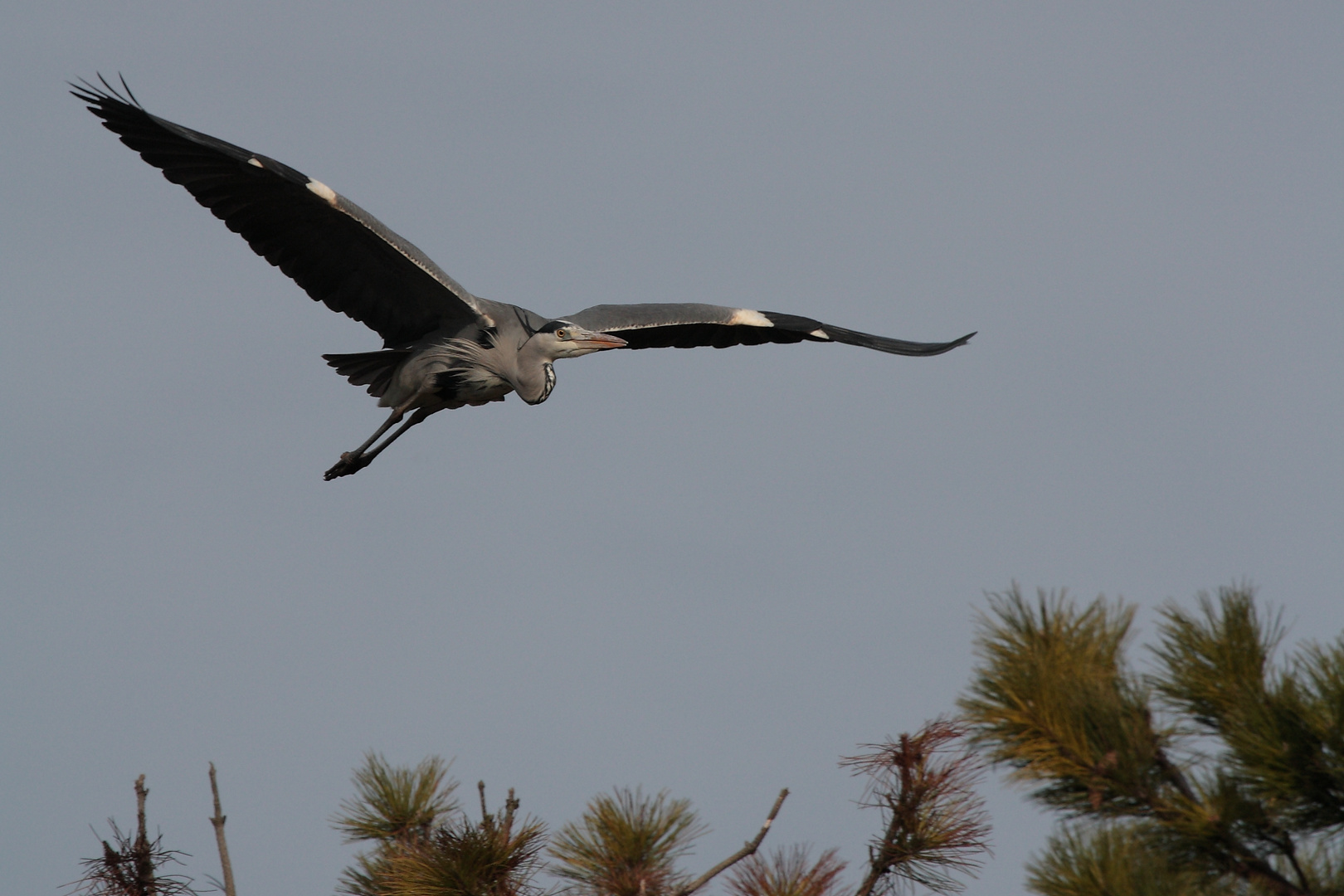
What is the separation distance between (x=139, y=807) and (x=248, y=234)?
5.18 m

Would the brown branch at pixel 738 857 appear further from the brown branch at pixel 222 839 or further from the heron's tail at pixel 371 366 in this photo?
the heron's tail at pixel 371 366

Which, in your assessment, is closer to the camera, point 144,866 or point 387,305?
point 144,866

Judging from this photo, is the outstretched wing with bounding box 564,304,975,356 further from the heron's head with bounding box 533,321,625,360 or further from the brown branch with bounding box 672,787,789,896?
the brown branch with bounding box 672,787,789,896

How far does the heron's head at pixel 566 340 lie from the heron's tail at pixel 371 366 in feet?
3.11

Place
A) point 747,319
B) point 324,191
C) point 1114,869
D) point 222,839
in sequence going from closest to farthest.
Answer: point 1114,869 → point 222,839 → point 324,191 → point 747,319

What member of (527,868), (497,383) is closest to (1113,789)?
(527,868)

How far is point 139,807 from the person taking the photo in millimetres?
4527

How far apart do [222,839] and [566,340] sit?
18.3 ft

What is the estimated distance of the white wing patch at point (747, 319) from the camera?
1070 cm

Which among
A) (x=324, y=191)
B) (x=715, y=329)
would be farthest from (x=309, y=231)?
(x=715, y=329)

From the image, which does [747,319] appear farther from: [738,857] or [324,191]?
[738,857]

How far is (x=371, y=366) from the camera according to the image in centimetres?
964

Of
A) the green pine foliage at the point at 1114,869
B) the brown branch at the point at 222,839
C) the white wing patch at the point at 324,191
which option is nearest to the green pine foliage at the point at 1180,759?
the green pine foliage at the point at 1114,869

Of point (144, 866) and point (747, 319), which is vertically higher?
point (747, 319)
